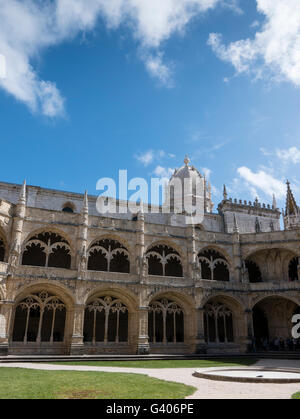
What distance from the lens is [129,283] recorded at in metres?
31.3

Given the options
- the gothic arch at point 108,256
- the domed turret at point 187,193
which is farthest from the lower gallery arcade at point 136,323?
the domed turret at point 187,193

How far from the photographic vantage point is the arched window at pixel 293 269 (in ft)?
123

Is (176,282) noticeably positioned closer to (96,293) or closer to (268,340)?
(96,293)

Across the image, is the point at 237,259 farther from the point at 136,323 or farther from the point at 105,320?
the point at 105,320

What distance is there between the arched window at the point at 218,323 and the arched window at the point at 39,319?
13.2 m

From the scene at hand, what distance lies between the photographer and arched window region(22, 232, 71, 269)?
103ft

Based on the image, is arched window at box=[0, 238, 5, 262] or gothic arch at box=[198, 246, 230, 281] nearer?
arched window at box=[0, 238, 5, 262]

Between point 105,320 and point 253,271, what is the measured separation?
1700 cm

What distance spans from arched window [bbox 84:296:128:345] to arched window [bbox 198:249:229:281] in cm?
931

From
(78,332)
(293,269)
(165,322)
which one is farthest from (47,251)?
(293,269)

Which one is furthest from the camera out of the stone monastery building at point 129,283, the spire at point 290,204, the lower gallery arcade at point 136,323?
the spire at point 290,204

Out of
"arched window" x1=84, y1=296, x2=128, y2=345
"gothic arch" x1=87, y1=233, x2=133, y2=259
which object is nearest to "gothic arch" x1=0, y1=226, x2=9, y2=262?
"gothic arch" x1=87, y1=233, x2=133, y2=259

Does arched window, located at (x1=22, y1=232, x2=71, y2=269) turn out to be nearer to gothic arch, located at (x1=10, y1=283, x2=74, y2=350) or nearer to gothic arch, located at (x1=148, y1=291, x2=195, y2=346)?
gothic arch, located at (x1=10, y1=283, x2=74, y2=350)

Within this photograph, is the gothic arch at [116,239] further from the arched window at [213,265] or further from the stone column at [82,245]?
the arched window at [213,265]
